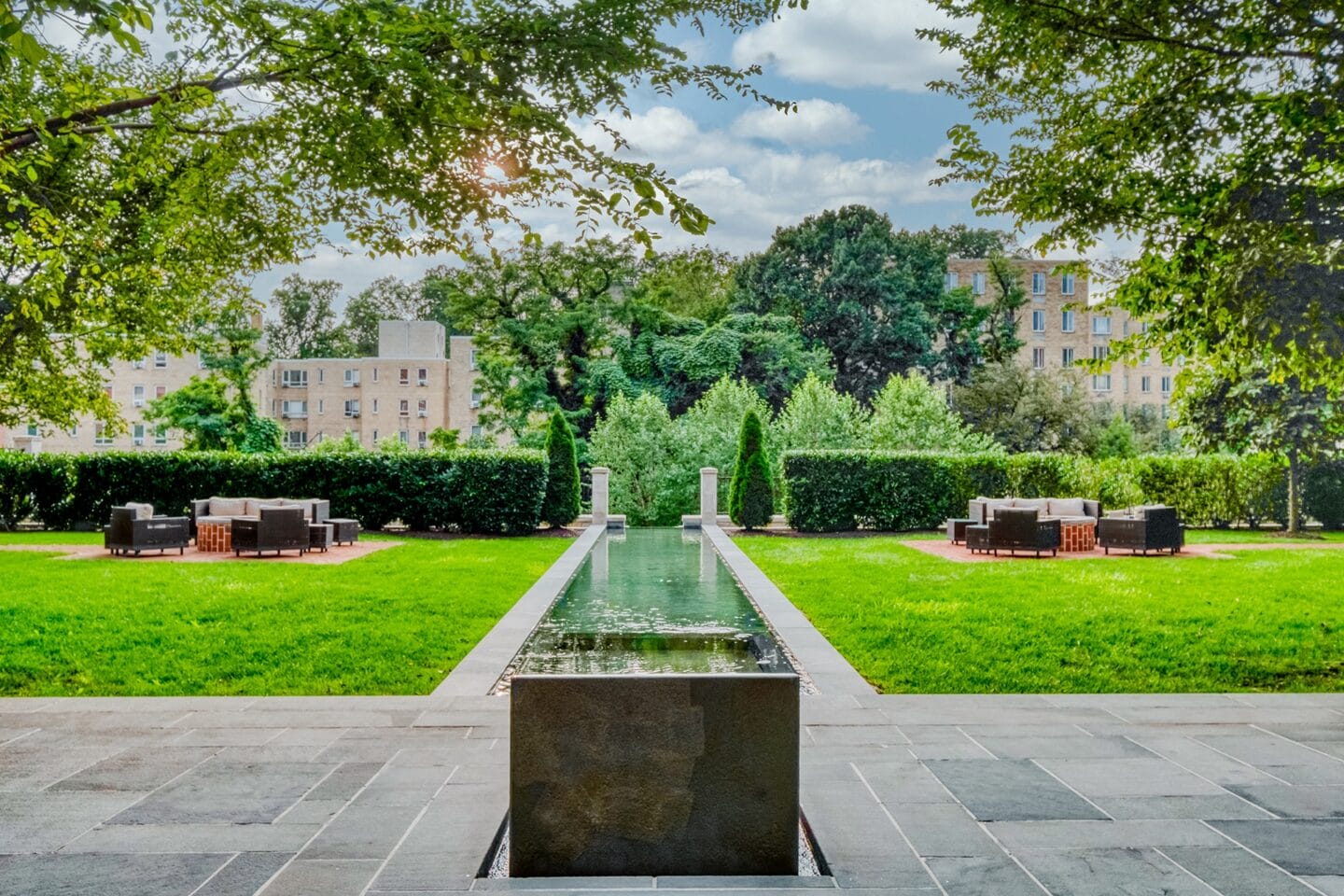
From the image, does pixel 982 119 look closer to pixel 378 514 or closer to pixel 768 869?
pixel 768 869

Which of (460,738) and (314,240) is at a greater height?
(314,240)

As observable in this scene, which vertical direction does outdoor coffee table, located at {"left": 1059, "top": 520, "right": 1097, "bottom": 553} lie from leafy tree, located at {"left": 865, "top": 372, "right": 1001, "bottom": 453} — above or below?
below

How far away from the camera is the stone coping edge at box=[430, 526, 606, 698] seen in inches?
279

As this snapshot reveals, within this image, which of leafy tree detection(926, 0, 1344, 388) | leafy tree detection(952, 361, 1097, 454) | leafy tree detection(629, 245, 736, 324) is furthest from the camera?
leafy tree detection(629, 245, 736, 324)

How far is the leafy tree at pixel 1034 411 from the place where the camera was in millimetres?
40500

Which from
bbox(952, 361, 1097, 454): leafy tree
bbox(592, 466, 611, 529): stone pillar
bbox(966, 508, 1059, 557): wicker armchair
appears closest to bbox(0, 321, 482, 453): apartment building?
bbox(952, 361, 1097, 454): leafy tree

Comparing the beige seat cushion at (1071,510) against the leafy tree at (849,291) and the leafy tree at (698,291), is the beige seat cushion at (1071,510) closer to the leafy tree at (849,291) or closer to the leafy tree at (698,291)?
the leafy tree at (698,291)

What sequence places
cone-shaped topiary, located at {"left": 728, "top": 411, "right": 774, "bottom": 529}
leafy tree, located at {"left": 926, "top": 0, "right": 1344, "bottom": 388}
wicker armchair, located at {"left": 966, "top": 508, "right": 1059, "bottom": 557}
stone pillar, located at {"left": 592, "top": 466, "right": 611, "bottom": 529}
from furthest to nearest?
stone pillar, located at {"left": 592, "top": 466, "right": 611, "bottom": 529}
cone-shaped topiary, located at {"left": 728, "top": 411, "right": 774, "bottom": 529}
wicker armchair, located at {"left": 966, "top": 508, "right": 1059, "bottom": 557}
leafy tree, located at {"left": 926, "top": 0, "right": 1344, "bottom": 388}

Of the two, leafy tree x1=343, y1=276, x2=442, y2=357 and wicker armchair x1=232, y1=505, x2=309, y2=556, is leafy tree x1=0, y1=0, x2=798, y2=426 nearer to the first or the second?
wicker armchair x1=232, y1=505, x2=309, y2=556

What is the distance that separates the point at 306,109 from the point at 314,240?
267 cm

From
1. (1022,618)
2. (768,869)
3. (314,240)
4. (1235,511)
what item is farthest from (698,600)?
(1235,511)

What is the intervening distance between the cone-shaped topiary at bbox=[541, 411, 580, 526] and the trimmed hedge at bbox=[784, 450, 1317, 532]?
5124 millimetres

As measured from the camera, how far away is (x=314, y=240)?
33.3ft

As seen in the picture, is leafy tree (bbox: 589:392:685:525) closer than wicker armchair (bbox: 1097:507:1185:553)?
No
